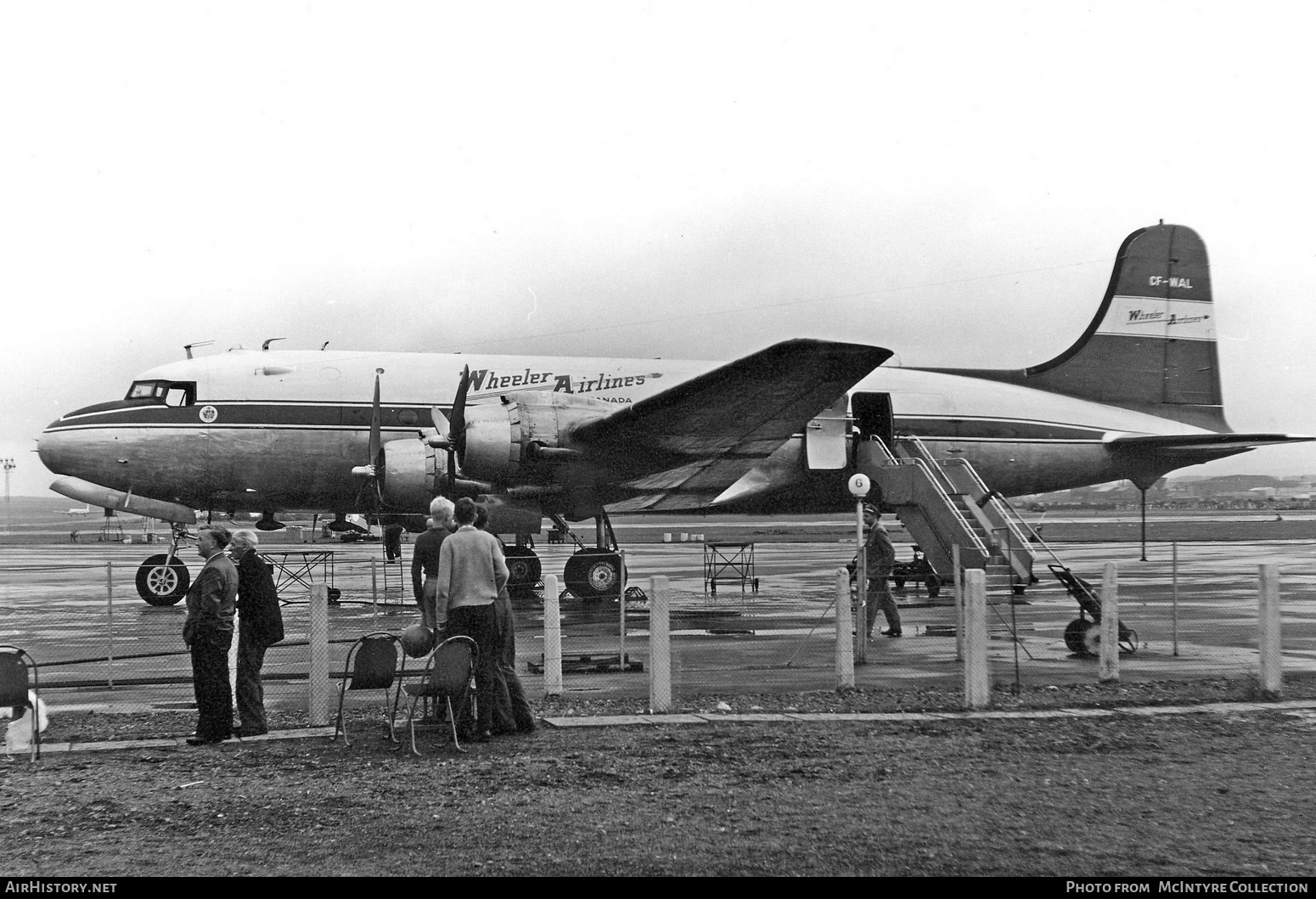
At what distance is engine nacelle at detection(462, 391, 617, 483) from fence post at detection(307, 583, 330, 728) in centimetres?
776

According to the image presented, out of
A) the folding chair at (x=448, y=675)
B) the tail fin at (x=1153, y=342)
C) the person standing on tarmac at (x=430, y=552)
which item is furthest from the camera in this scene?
the tail fin at (x=1153, y=342)

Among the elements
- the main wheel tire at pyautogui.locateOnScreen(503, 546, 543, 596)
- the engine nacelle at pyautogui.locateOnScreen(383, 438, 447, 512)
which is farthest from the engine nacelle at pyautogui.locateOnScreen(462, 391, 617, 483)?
the main wheel tire at pyautogui.locateOnScreen(503, 546, 543, 596)

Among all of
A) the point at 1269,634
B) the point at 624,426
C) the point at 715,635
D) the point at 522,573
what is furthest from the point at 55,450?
the point at 1269,634

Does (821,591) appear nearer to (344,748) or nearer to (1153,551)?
(344,748)

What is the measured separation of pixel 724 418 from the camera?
17219 mm

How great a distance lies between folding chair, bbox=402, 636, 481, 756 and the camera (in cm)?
769

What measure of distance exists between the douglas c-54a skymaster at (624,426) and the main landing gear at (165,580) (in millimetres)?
31

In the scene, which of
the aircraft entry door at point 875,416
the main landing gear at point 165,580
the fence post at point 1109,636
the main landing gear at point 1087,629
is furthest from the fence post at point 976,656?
the main landing gear at point 165,580

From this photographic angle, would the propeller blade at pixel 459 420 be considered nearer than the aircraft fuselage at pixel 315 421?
Yes

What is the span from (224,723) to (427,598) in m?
1.84

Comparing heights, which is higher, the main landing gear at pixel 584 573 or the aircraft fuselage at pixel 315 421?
the aircraft fuselage at pixel 315 421

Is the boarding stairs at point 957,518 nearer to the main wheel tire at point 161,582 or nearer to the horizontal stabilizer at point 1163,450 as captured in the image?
the horizontal stabilizer at point 1163,450

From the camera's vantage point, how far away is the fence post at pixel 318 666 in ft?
28.5

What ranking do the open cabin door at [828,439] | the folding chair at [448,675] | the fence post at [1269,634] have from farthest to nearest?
the open cabin door at [828,439] < the fence post at [1269,634] < the folding chair at [448,675]
